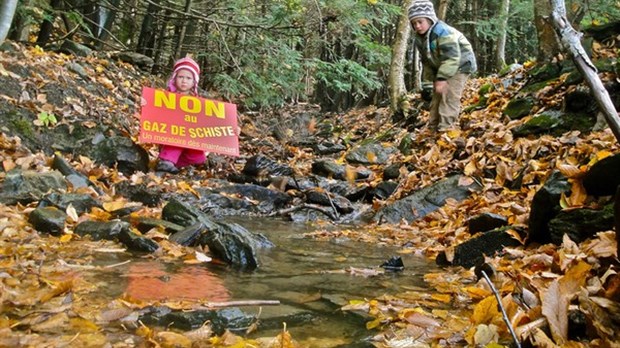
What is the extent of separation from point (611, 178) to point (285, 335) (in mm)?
2247

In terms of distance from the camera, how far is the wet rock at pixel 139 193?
544 cm

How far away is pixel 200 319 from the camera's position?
2139mm

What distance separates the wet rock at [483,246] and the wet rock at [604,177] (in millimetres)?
615

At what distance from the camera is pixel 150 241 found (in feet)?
11.6

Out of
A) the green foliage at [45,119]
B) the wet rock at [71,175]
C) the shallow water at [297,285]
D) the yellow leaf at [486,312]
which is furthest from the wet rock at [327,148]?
the yellow leaf at [486,312]

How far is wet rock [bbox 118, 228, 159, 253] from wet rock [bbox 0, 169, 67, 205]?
1.15 m

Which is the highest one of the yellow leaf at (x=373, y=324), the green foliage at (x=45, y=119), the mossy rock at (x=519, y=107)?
the mossy rock at (x=519, y=107)

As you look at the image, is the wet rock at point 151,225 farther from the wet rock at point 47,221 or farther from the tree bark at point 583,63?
the tree bark at point 583,63

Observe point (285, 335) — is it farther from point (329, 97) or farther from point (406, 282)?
point (329, 97)

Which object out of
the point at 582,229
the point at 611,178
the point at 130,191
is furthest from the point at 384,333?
the point at 130,191

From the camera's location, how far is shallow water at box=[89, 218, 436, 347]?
2.23 metres

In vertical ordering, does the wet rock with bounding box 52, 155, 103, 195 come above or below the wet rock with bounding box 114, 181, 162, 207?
above

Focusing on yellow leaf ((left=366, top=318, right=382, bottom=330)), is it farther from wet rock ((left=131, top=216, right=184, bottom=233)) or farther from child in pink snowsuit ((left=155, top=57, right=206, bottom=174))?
child in pink snowsuit ((left=155, top=57, right=206, bottom=174))

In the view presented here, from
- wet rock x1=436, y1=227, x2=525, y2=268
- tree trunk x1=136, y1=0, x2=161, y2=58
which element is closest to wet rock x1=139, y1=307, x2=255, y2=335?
wet rock x1=436, y1=227, x2=525, y2=268
